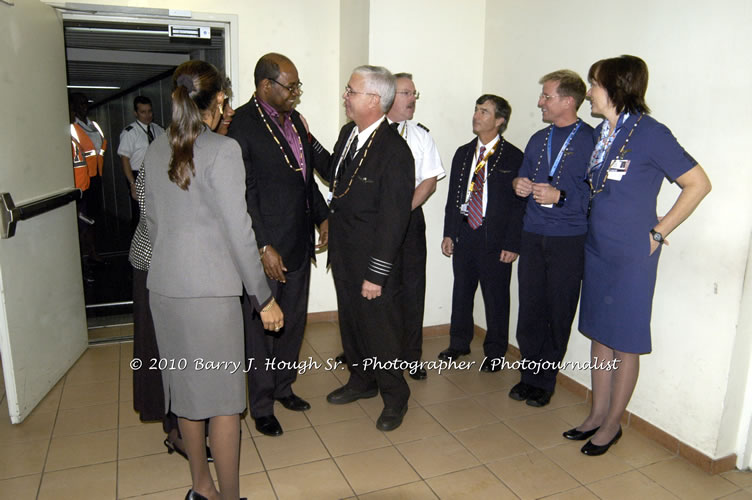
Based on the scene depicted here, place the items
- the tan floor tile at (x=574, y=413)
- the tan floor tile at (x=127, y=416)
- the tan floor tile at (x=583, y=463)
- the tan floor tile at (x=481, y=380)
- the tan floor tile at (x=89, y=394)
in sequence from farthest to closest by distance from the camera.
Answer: the tan floor tile at (x=481, y=380)
the tan floor tile at (x=89, y=394)
the tan floor tile at (x=574, y=413)
the tan floor tile at (x=127, y=416)
the tan floor tile at (x=583, y=463)

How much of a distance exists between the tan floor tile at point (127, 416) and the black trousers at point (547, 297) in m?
2.17

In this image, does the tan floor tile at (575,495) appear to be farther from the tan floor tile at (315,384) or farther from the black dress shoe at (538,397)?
the tan floor tile at (315,384)

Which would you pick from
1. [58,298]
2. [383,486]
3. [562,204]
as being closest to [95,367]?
[58,298]

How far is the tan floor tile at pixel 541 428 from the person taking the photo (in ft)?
8.82

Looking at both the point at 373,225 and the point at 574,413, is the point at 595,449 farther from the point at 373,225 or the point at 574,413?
the point at 373,225

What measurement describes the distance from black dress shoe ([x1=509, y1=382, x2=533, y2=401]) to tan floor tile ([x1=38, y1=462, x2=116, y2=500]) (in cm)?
211

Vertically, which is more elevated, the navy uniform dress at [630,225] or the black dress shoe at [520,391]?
the navy uniform dress at [630,225]

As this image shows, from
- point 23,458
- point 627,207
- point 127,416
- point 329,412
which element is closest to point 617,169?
point 627,207

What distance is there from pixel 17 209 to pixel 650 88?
318 centimetres

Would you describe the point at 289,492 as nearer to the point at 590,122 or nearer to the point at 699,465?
the point at 699,465

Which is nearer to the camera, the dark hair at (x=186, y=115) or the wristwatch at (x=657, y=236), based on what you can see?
the dark hair at (x=186, y=115)

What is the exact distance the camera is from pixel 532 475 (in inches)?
94.5

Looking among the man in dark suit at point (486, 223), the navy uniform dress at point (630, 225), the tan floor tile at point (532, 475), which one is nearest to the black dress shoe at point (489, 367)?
the man in dark suit at point (486, 223)

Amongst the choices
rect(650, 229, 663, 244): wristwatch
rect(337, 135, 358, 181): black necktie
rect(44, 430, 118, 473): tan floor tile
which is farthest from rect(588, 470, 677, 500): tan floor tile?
rect(44, 430, 118, 473): tan floor tile
